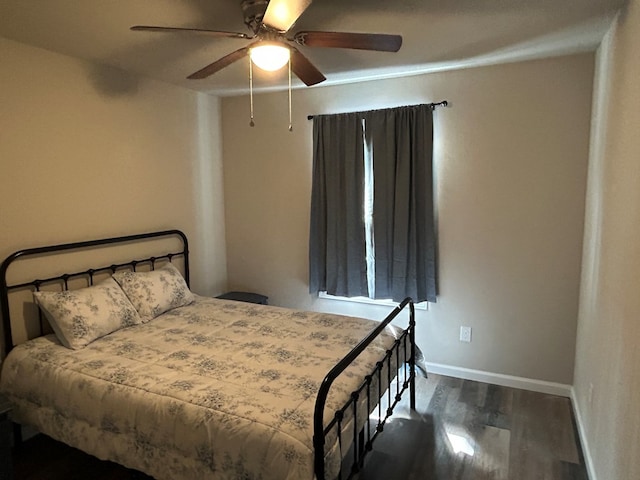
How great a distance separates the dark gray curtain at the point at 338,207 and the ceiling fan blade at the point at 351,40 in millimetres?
1512

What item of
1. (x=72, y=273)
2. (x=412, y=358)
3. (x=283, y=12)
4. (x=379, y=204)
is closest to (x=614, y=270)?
(x=412, y=358)

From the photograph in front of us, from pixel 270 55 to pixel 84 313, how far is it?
1.87 m

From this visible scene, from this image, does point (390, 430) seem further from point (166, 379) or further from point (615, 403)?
point (166, 379)

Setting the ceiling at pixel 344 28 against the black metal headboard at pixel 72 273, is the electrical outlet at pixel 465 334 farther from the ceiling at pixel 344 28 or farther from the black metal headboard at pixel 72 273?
the black metal headboard at pixel 72 273

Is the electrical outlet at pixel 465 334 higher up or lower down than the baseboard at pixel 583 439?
higher up

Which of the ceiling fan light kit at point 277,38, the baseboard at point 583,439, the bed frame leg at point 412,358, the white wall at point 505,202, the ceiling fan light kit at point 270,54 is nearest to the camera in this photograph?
the ceiling fan light kit at point 277,38

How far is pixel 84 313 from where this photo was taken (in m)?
2.55

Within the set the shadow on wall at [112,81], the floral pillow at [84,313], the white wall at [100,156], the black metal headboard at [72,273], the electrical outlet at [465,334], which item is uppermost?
the shadow on wall at [112,81]

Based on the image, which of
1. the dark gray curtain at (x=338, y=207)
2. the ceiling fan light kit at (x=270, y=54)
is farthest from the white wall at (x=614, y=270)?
the dark gray curtain at (x=338, y=207)

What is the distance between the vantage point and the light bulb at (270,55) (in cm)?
200

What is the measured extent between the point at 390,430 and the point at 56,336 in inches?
A: 86.2

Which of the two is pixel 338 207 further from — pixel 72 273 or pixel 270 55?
pixel 72 273

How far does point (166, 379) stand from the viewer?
6.73ft

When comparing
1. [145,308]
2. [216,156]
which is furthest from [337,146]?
[145,308]
